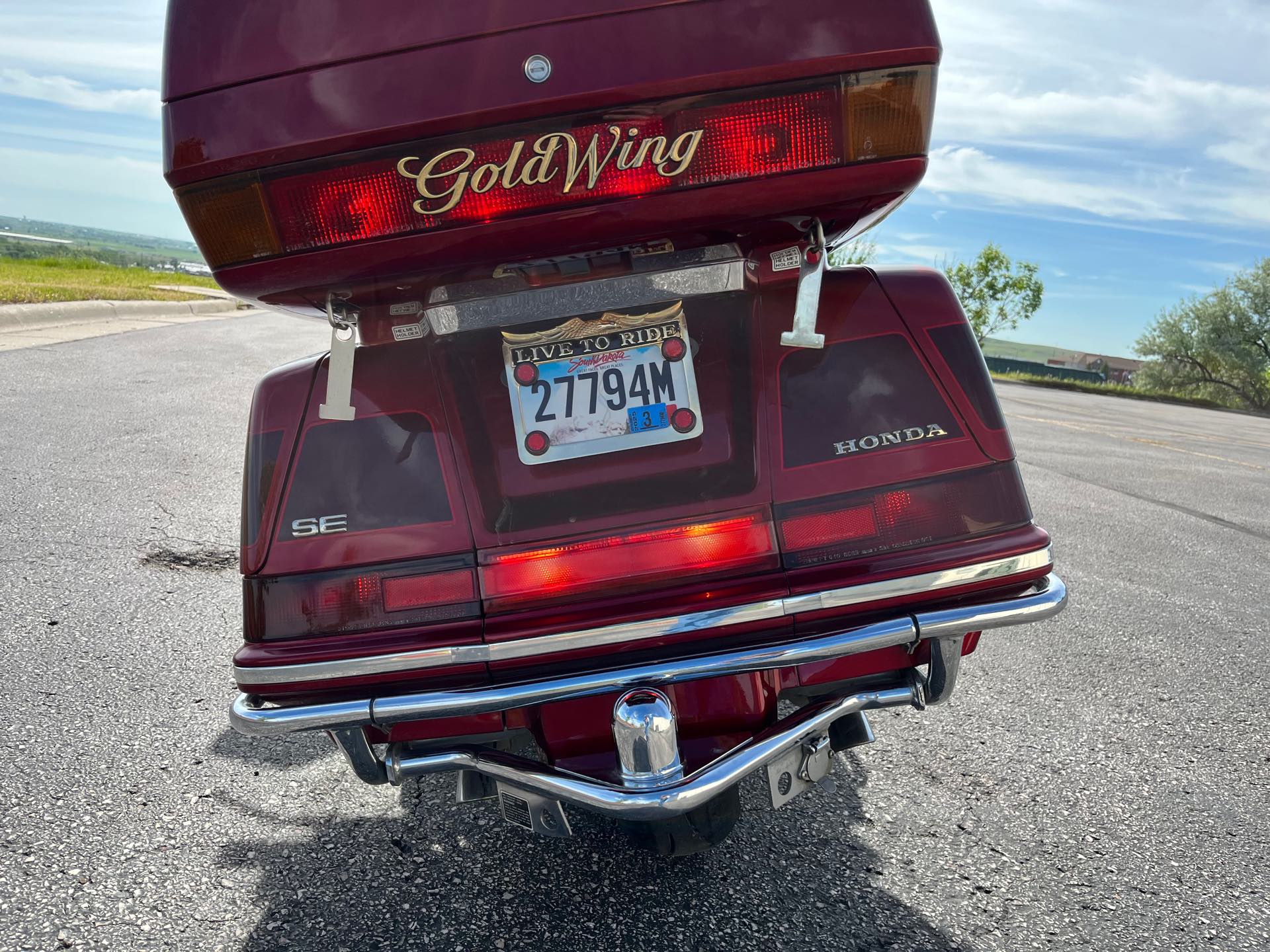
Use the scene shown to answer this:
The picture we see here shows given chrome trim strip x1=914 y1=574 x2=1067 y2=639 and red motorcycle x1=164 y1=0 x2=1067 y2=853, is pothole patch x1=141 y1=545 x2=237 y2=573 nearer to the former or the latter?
red motorcycle x1=164 y1=0 x2=1067 y2=853

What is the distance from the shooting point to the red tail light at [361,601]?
212 centimetres

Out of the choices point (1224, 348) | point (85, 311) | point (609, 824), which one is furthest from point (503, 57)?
point (1224, 348)

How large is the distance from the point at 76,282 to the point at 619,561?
74.4 feet

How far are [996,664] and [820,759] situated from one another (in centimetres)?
202

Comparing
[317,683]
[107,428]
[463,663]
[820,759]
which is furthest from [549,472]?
[107,428]

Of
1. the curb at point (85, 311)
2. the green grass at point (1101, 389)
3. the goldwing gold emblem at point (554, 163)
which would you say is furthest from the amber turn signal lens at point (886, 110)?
the green grass at point (1101, 389)

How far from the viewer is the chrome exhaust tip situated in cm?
189

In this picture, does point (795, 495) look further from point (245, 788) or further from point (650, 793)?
point (245, 788)

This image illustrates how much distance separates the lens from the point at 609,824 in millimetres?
2639

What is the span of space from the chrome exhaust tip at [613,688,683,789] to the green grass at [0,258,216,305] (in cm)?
1461

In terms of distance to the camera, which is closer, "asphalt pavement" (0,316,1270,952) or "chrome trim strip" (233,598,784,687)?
"chrome trim strip" (233,598,784,687)

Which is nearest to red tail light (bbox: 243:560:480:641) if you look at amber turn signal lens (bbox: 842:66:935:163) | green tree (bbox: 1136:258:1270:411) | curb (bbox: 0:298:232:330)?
amber turn signal lens (bbox: 842:66:935:163)

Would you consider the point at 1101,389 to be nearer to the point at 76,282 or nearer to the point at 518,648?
the point at 76,282

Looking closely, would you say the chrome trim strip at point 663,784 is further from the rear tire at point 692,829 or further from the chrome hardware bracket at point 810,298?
the chrome hardware bracket at point 810,298
